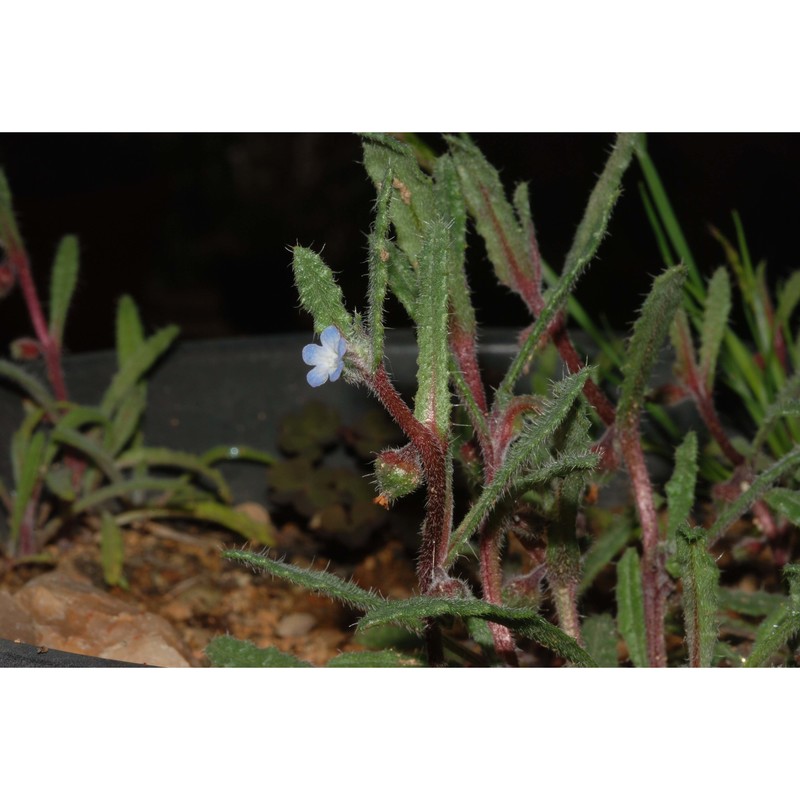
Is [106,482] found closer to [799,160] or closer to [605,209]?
[605,209]

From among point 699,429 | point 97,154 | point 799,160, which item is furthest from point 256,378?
point 97,154

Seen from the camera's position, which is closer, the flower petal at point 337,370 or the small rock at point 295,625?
the flower petal at point 337,370

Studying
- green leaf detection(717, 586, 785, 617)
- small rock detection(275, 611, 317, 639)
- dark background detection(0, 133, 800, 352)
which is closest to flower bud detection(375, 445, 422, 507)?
green leaf detection(717, 586, 785, 617)

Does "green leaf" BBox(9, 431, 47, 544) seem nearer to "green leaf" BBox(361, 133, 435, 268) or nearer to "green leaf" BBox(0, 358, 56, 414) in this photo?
"green leaf" BBox(0, 358, 56, 414)

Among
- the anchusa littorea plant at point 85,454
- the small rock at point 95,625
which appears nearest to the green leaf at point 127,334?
the anchusa littorea plant at point 85,454

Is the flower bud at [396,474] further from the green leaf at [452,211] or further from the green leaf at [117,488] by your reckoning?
the green leaf at [117,488]

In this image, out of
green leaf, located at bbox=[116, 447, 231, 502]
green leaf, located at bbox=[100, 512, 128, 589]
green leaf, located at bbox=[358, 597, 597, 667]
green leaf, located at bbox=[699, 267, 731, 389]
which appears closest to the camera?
green leaf, located at bbox=[358, 597, 597, 667]
